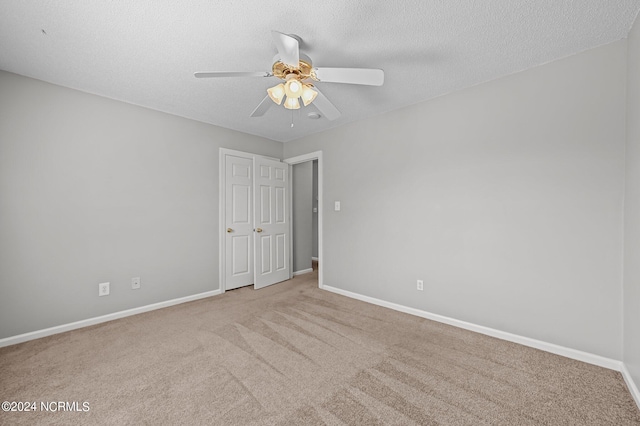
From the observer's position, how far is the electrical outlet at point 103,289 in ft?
9.30

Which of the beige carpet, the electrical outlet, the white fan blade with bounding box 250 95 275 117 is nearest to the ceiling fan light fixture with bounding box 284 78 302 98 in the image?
the white fan blade with bounding box 250 95 275 117

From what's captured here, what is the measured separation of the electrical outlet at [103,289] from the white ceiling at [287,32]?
208 centimetres

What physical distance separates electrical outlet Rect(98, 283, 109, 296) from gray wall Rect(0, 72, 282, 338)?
0.03 m

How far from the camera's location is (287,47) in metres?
1.56

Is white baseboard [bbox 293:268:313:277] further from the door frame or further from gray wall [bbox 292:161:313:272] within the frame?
the door frame

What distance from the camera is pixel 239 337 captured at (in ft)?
8.13

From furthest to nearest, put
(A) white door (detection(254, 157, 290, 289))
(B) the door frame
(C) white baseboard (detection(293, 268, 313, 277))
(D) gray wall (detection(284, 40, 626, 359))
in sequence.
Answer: (C) white baseboard (detection(293, 268, 313, 277)), (A) white door (detection(254, 157, 290, 289)), (B) the door frame, (D) gray wall (detection(284, 40, 626, 359))

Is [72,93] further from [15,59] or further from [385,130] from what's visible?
[385,130]

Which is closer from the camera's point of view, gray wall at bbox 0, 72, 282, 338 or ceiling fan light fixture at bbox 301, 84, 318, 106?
ceiling fan light fixture at bbox 301, 84, 318, 106

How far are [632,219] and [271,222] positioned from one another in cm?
396

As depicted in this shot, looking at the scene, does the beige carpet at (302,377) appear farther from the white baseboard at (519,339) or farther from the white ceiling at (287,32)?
the white ceiling at (287,32)

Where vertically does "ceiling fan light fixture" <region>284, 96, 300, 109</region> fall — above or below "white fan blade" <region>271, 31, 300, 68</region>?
below

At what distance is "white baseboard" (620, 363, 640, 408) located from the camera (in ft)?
5.31

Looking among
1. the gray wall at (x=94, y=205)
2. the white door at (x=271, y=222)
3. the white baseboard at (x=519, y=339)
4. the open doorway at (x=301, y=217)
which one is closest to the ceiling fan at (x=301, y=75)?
the gray wall at (x=94, y=205)
